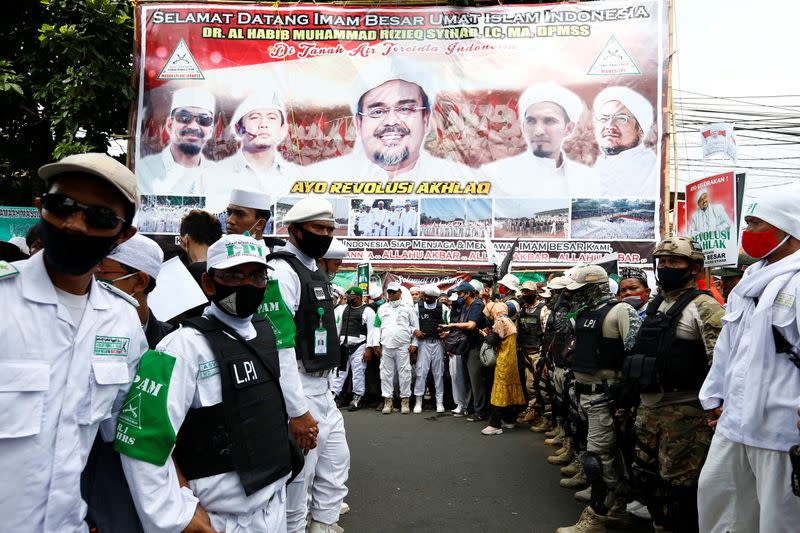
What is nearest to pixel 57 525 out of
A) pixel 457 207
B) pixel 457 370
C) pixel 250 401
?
pixel 250 401

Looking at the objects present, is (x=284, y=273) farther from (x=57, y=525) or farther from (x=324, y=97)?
(x=324, y=97)

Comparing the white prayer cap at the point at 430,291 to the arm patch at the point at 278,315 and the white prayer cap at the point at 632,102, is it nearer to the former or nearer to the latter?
the white prayer cap at the point at 632,102

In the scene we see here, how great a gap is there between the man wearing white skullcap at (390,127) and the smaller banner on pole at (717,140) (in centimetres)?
537

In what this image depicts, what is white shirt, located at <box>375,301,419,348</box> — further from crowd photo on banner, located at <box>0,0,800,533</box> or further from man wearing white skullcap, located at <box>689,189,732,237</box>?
man wearing white skullcap, located at <box>689,189,732,237</box>

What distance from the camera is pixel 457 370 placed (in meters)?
10.5

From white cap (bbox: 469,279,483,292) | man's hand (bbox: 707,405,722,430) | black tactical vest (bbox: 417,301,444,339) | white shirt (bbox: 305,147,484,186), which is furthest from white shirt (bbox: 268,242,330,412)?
white shirt (bbox: 305,147,484,186)

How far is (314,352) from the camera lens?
4.03 metres

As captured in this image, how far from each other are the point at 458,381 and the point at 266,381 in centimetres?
854

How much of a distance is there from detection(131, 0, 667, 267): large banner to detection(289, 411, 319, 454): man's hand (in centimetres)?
944

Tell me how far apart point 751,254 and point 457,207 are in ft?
31.1

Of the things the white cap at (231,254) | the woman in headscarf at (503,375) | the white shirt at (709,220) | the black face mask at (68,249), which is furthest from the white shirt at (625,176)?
the black face mask at (68,249)

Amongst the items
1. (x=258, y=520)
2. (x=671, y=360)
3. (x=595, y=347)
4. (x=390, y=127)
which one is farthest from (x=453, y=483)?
(x=390, y=127)

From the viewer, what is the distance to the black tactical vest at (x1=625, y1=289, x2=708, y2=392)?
4176 mm

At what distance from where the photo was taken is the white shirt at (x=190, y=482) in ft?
5.79
